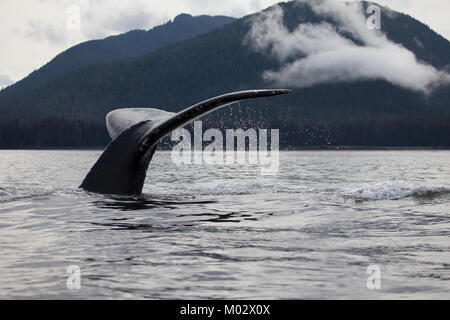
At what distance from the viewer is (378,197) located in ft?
44.6

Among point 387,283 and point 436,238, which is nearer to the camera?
point 387,283

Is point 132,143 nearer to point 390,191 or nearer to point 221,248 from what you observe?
point 221,248

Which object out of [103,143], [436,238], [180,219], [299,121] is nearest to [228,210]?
[180,219]

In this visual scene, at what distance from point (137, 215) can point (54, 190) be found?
14.0 ft

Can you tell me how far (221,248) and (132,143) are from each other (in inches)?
156

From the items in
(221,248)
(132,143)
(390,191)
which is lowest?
(221,248)

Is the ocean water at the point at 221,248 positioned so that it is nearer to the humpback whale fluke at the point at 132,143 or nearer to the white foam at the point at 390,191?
the humpback whale fluke at the point at 132,143

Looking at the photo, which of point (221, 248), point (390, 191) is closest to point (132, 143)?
point (221, 248)

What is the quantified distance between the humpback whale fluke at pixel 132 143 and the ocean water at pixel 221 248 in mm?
324

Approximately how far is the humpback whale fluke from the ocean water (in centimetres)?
32

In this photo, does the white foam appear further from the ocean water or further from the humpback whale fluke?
the humpback whale fluke

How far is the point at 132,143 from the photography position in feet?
35.9

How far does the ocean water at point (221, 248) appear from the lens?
5.70 m
